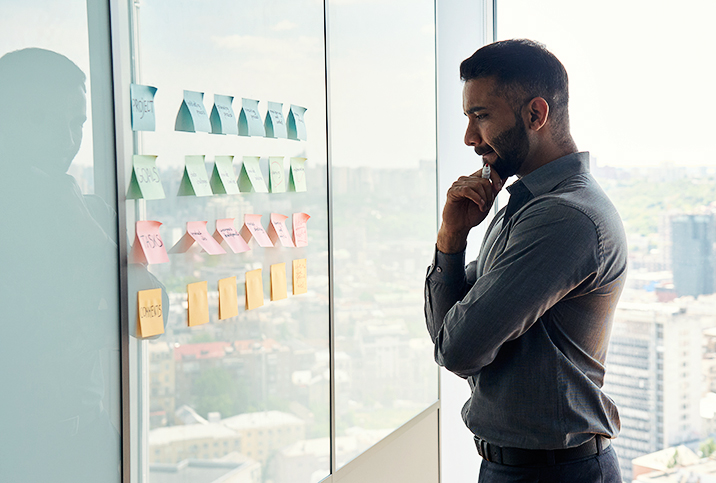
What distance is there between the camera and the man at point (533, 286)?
107cm

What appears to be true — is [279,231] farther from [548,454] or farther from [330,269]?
[548,454]

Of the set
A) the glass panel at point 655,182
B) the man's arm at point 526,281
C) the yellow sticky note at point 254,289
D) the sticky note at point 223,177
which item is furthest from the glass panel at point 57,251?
the glass panel at point 655,182

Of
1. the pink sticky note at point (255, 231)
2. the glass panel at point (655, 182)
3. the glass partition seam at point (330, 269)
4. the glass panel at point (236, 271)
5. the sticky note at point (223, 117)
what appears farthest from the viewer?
the glass panel at point (655, 182)

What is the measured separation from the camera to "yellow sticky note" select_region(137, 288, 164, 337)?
3.74 ft

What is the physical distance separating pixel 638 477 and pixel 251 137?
236 centimetres

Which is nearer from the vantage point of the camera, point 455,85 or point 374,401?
point 374,401

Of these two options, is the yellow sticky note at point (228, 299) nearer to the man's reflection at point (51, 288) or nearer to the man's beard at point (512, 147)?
the man's reflection at point (51, 288)

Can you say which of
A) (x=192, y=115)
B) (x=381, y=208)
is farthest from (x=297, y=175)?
(x=381, y=208)

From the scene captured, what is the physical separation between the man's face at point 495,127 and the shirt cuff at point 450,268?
0.73 ft

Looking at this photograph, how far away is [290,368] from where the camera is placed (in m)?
1.59

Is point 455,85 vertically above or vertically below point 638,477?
above

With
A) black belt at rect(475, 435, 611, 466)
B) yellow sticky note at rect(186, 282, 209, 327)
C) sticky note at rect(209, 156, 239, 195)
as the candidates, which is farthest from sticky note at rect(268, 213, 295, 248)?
black belt at rect(475, 435, 611, 466)

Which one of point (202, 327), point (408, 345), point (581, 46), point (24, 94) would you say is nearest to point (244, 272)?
point (202, 327)

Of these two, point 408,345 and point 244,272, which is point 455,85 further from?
point 244,272
